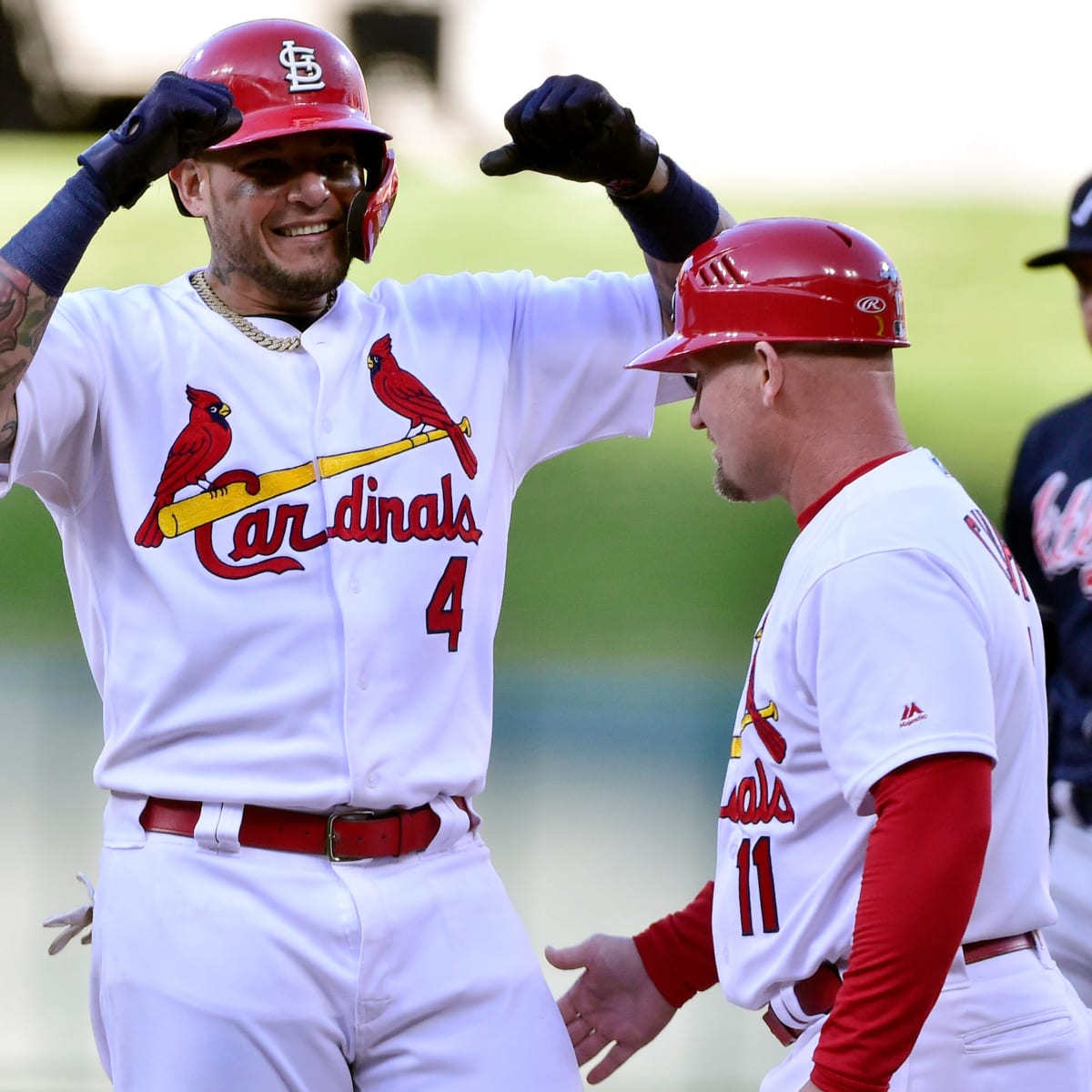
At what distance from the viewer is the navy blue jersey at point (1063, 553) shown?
8.87ft

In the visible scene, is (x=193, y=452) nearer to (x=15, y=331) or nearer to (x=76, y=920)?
(x=15, y=331)

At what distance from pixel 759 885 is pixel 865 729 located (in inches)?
12.3

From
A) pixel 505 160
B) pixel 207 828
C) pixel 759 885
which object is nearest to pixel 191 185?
pixel 505 160

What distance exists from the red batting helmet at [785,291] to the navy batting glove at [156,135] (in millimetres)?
677

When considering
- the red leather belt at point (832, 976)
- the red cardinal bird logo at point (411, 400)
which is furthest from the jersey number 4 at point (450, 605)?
the red leather belt at point (832, 976)

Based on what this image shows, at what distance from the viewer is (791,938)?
6.17 feet

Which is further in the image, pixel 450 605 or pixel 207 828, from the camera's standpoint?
pixel 450 605

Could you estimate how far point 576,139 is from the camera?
234cm

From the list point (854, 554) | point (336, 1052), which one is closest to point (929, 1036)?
point (854, 554)

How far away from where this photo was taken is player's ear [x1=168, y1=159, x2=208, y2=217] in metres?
2.46

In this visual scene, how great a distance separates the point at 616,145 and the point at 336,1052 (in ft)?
4.43

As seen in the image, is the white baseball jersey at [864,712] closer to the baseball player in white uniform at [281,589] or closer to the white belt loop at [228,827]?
the baseball player in white uniform at [281,589]

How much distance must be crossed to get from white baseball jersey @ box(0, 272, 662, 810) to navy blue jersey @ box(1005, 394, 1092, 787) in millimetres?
1030

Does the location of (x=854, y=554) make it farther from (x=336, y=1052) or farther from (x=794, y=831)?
(x=336, y=1052)
